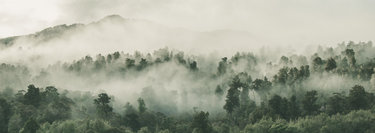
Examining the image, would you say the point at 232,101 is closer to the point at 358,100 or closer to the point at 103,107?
the point at 358,100

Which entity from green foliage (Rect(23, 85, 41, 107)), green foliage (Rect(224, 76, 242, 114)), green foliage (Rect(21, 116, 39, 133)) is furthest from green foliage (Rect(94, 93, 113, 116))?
green foliage (Rect(224, 76, 242, 114))

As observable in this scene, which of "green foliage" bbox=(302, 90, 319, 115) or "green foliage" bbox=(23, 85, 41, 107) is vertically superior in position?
"green foliage" bbox=(23, 85, 41, 107)

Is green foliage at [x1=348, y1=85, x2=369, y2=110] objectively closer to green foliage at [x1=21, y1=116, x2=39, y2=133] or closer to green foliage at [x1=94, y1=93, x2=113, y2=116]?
green foliage at [x1=94, y1=93, x2=113, y2=116]

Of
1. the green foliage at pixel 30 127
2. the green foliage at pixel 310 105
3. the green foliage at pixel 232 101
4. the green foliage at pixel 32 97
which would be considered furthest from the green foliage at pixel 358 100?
the green foliage at pixel 32 97

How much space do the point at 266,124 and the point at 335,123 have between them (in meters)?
25.5

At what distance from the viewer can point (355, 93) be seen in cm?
13150

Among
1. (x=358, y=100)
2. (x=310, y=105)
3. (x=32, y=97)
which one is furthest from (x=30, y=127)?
(x=358, y=100)

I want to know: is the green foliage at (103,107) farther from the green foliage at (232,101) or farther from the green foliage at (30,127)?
the green foliage at (232,101)

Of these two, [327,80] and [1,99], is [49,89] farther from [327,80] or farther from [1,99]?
[327,80]

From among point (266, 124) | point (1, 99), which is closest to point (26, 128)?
point (1, 99)

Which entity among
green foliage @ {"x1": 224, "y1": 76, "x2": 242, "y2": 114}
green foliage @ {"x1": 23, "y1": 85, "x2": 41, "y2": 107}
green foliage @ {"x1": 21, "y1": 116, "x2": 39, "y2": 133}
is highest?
green foliage @ {"x1": 23, "y1": 85, "x2": 41, "y2": 107}

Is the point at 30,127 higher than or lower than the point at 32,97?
lower

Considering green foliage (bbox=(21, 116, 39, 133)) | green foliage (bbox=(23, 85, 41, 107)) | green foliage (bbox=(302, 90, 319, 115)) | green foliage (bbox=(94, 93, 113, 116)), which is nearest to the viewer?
green foliage (bbox=(21, 116, 39, 133))

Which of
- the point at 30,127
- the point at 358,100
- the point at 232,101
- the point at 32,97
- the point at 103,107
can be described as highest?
the point at 32,97
